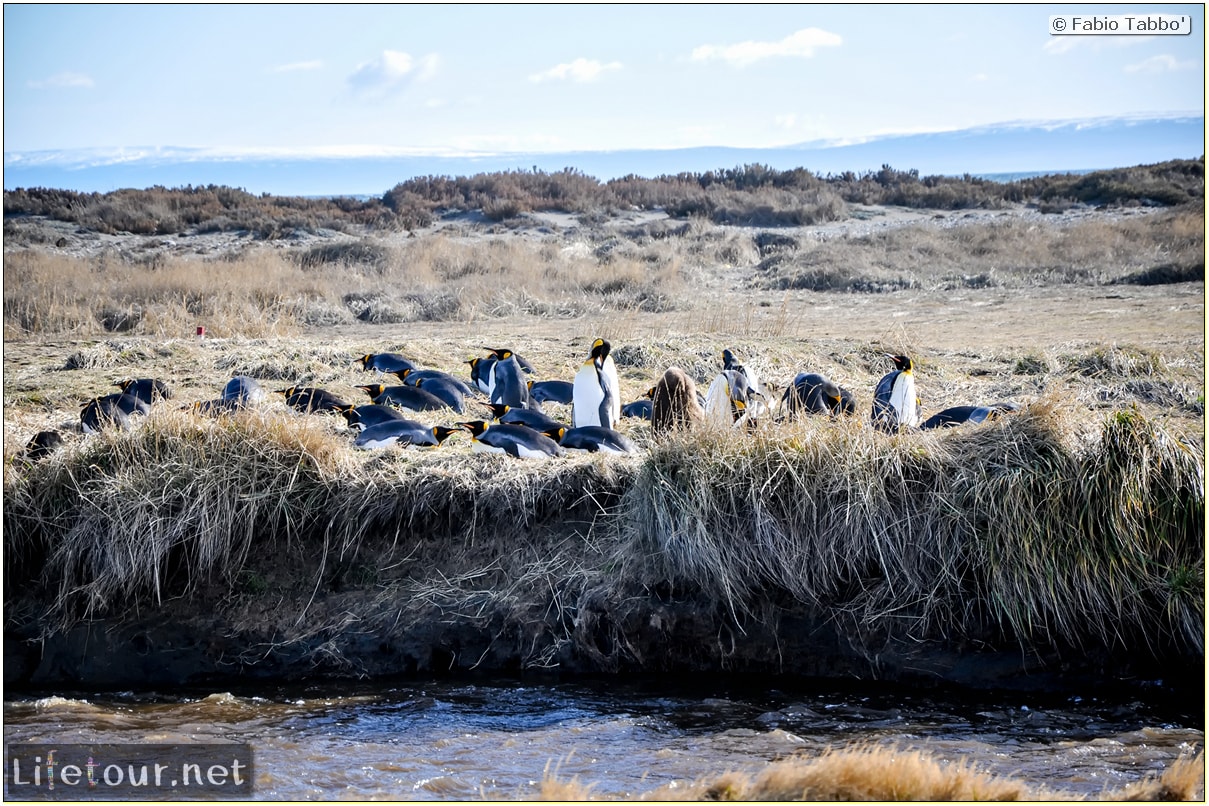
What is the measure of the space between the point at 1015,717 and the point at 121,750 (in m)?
3.95

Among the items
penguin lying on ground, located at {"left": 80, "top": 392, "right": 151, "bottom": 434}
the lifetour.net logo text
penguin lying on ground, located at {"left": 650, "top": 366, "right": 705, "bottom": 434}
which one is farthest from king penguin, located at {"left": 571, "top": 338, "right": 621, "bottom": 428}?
the lifetour.net logo text

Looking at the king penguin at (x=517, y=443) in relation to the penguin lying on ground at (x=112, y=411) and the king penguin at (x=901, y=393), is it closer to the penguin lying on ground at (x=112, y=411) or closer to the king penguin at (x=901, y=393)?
the penguin lying on ground at (x=112, y=411)

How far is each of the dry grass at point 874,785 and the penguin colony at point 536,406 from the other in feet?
7.03

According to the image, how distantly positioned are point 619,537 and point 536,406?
2596 mm

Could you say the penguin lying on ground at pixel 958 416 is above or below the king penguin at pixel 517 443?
above

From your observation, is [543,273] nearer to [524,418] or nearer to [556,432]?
[524,418]

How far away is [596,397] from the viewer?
7.36 meters

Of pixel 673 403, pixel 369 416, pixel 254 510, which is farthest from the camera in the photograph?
pixel 369 416

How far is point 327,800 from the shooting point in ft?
13.3

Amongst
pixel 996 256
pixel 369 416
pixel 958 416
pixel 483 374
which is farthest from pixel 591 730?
pixel 996 256

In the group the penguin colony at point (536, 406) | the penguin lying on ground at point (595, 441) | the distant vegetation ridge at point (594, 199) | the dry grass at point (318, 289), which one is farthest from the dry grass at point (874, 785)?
the distant vegetation ridge at point (594, 199)

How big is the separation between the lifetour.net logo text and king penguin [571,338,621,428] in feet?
11.1

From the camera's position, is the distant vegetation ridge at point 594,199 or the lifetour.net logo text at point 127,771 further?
the distant vegetation ridge at point 594,199

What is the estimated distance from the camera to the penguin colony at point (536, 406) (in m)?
6.20
